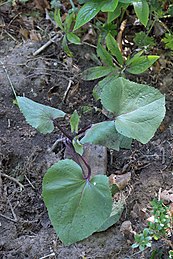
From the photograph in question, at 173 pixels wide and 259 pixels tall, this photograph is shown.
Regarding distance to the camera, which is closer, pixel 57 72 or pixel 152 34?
pixel 57 72

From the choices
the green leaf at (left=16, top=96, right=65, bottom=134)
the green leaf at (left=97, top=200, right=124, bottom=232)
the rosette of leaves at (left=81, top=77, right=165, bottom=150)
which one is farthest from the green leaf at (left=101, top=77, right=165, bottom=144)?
the green leaf at (left=97, top=200, right=124, bottom=232)

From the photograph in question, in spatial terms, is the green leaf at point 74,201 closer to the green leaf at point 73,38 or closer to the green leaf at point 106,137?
the green leaf at point 106,137

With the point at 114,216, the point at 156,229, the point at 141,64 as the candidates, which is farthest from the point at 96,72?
the point at 156,229

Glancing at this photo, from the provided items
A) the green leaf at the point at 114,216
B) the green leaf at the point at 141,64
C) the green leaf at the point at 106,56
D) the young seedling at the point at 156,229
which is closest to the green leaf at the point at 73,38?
the green leaf at the point at 106,56

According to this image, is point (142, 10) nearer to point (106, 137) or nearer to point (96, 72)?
point (96, 72)

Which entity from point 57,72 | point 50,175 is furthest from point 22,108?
point 57,72

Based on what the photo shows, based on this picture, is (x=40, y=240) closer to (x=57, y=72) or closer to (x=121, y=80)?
(x=121, y=80)
